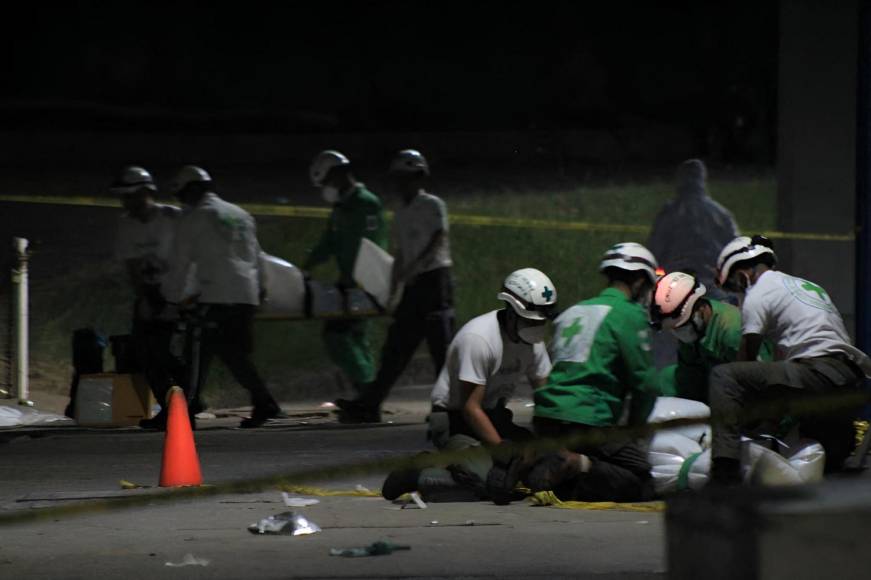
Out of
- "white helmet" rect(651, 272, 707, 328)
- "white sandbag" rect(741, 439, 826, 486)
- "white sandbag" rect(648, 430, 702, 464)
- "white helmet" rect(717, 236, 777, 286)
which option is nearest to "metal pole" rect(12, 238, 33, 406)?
"white helmet" rect(651, 272, 707, 328)

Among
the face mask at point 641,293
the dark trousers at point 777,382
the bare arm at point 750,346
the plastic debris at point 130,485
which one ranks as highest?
the face mask at point 641,293

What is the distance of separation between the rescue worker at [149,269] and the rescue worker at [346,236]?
45.2 inches

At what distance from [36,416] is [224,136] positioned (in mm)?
9836

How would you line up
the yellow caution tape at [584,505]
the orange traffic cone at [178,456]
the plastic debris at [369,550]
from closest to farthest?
the plastic debris at [369,550] → the yellow caution tape at [584,505] → the orange traffic cone at [178,456]

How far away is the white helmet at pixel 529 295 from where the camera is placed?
8273 millimetres

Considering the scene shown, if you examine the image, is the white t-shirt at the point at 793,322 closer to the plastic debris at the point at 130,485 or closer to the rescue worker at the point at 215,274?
the plastic debris at the point at 130,485

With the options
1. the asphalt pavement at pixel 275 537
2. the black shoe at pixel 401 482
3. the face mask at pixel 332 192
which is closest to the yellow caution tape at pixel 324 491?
the asphalt pavement at pixel 275 537

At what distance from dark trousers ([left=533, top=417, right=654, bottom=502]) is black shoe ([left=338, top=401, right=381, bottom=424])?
3.79m

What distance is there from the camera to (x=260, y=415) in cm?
1169

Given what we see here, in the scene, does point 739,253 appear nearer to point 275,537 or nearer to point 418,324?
point 275,537

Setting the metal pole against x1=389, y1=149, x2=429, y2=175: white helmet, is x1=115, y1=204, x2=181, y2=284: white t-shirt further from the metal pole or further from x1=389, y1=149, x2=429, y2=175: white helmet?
x1=389, y1=149, x2=429, y2=175: white helmet

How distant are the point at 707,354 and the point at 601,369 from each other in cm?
145

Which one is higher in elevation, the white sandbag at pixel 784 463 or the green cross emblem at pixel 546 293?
the green cross emblem at pixel 546 293

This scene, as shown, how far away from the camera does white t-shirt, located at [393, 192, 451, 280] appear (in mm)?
11836
